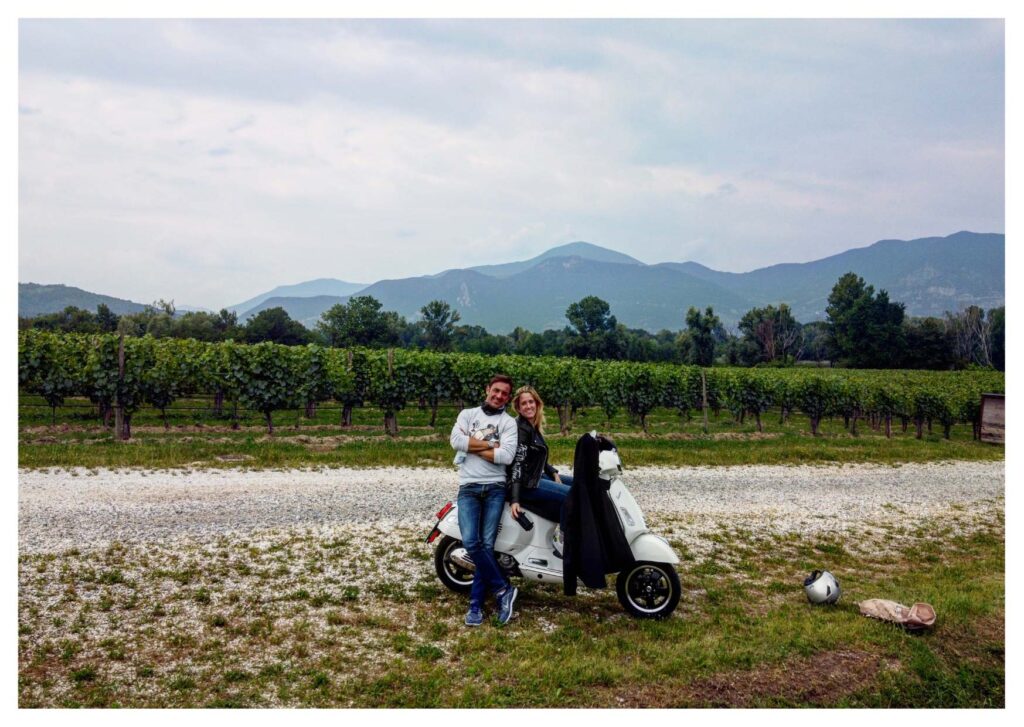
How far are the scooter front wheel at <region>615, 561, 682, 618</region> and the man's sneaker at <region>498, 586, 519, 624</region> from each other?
0.94m

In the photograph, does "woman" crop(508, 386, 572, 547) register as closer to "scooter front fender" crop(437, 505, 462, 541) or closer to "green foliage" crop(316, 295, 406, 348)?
"scooter front fender" crop(437, 505, 462, 541)

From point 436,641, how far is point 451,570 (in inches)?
45.5

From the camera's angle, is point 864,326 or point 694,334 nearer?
point 694,334

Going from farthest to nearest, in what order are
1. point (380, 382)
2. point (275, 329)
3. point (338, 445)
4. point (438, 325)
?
1. point (438, 325)
2. point (275, 329)
3. point (380, 382)
4. point (338, 445)

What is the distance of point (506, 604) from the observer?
5.49 m

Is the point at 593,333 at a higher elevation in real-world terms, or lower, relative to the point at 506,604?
higher

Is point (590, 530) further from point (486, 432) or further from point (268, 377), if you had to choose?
point (268, 377)

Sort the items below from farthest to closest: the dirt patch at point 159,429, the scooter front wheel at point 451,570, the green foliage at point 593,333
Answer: the green foliage at point 593,333, the dirt patch at point 159,429, the scooter front wheel at point 451,570

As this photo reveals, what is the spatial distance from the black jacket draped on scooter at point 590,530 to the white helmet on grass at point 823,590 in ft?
6.60

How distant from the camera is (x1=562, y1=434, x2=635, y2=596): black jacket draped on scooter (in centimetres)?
545

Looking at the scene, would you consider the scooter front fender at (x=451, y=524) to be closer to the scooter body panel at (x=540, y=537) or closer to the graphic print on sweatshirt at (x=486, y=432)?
the scooter body panel at (x=540, y=537)

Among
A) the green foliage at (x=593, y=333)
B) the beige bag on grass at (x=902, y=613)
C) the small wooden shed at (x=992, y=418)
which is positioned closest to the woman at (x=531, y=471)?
the beige bag on grass at (x=902, y=613)

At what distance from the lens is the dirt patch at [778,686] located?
4309 mm

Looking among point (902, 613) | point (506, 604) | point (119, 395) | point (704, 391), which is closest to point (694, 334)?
point (704, 391)
